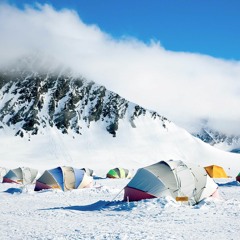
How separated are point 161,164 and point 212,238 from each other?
9.85m

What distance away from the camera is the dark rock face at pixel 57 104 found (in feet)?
498

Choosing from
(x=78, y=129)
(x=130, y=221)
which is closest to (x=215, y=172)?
(x=130, y=221)

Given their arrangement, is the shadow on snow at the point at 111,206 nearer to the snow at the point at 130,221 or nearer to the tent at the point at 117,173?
the snow at the point at 130,221

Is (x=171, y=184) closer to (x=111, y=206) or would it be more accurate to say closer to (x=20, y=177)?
(x=111, y=206)

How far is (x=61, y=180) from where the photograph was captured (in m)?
34.3

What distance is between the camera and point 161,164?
2209cm

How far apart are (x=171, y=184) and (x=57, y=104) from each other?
144 meters

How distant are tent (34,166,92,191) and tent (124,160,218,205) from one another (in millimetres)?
13410

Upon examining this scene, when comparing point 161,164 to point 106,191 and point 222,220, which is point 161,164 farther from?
point 106,191

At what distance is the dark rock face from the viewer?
152 metres

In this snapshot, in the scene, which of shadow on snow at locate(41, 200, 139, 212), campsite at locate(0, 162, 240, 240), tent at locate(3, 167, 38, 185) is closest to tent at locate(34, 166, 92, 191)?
campsite at locate(0, 162, 240, 240)

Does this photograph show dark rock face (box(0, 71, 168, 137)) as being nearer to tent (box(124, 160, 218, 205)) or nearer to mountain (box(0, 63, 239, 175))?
mountain (box(0, 63, 239, 175))

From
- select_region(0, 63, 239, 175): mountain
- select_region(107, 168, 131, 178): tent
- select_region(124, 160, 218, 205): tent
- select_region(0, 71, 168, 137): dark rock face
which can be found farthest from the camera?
select_region(0, 71, 168, 137): dark rock face

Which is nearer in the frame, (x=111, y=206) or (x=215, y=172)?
(x=111, y=206)
